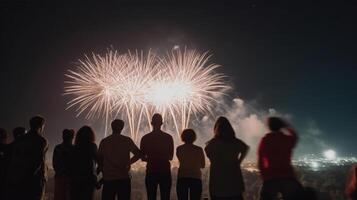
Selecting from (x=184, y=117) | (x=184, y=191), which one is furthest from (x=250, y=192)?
(x=184, y=191)

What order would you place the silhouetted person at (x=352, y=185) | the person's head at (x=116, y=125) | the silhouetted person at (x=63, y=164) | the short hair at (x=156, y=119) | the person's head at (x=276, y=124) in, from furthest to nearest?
the silhouetted person at (x=63, y=164) < the short hair at (x=156, y=119) < the person's head at (x=116, y=125) < the person's head at (x=276, y=124) < the silhouetted person at (x=352, y=185)

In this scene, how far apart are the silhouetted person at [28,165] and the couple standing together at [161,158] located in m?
1.40

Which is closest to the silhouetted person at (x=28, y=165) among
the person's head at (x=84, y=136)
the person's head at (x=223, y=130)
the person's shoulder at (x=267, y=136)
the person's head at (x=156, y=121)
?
the person's head at (x=84, y=136)

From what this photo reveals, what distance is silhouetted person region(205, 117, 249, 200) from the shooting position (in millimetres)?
7543

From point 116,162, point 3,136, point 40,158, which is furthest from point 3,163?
point 116,162

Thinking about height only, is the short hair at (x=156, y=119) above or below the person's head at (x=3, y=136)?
above

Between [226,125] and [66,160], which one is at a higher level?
[226,125]

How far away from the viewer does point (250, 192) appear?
119375 millimetres

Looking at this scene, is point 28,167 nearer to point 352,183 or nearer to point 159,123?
point 159,123

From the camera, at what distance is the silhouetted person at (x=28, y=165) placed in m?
8.28

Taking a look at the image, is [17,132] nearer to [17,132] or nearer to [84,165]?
[17,132]

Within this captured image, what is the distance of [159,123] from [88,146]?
1746mm

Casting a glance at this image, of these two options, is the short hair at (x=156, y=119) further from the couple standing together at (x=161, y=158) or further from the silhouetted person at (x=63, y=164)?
the silhouetted person at (x=63, y=164)

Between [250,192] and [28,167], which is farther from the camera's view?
[250,192]
